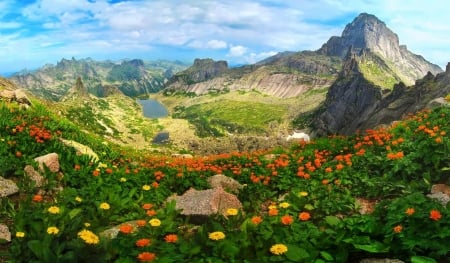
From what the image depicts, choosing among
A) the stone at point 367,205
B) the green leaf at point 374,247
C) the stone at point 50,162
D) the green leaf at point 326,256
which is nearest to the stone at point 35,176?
the stone at point 50,162

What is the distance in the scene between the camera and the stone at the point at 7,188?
465 inches

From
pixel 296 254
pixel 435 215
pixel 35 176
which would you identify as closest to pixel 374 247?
pixel 435 215

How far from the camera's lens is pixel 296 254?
20.8ft

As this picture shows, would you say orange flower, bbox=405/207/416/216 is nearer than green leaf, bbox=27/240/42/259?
No

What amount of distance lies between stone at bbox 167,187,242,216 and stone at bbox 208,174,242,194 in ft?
6.98

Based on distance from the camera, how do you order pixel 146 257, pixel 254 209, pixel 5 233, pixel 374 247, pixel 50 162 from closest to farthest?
1. pixel 146 257
2. pixel 374 247
3. pixel 5 233
4. pixel 254 209
5. pixel 50 162

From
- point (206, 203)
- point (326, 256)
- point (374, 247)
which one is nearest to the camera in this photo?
point (326, 256)

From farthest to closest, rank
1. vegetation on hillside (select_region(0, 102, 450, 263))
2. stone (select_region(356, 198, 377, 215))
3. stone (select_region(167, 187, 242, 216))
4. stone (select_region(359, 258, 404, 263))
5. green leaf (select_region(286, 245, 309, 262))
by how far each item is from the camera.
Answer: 1. stone (select_region(356, 198, 377, 215))
2. stone (select_region(167, 187, 242, 216))
3. vegetation on hillside (select_region(0, 102, 450, 263))
4. stone (select_region(359, 258, 404, 263))
5. green leaf (select_region(286, 245, 309, 262))

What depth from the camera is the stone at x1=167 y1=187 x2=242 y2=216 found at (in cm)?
1042

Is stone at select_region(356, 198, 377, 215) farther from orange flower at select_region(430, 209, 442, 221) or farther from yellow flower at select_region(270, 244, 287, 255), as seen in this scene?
yellow flower at select_region(270, 244, 287, 255)

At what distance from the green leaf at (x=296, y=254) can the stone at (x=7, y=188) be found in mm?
8535

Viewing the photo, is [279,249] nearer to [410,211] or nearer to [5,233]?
[410,211]

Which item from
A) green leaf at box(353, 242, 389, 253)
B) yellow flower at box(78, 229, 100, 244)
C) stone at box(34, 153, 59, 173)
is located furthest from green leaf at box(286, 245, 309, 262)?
stone at box(34, 153, 59, 173)

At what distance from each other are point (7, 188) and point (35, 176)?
1507 mm
